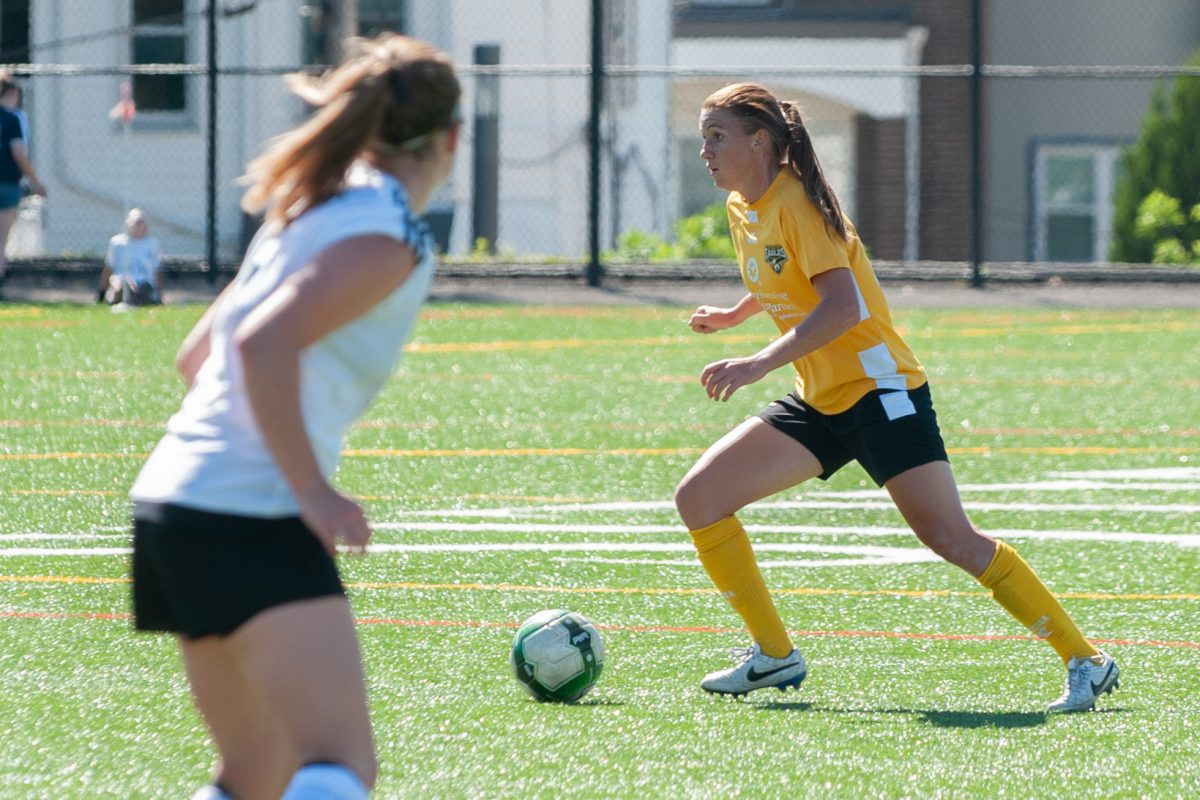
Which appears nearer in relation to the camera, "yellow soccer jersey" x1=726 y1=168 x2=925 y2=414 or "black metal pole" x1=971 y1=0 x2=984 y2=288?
"yellow soccer jersey" x1=726 y1=168 x2=925 y2=414

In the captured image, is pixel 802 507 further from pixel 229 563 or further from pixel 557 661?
pixel 229 563

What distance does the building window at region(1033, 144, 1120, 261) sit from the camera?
96.2 ft

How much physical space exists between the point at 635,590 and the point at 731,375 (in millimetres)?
2172

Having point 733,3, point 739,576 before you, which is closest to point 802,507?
point 739,576

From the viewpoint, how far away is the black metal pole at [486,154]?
24594mm

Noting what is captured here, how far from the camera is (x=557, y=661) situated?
546 centimetres

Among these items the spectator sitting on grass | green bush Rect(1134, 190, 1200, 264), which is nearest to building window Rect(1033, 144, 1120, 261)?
green bush Rect(1134, 190, 1200, 264)

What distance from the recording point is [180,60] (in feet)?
79.6

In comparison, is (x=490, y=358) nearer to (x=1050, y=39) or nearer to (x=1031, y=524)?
(x=1031, y=524)

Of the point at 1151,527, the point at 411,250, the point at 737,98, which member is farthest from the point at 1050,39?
the point at 411,250

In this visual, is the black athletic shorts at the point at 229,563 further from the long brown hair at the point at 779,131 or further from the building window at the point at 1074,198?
the building window at the point at 1074,198

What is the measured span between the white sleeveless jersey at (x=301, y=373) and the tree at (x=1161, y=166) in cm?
2369

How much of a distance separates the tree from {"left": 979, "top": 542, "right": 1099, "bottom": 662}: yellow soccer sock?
2093cm

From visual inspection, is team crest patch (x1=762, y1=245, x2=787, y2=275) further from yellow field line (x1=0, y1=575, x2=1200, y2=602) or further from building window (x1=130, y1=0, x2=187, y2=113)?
building window (x1=130, y1=0, x2=187, y2=113)
